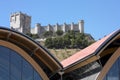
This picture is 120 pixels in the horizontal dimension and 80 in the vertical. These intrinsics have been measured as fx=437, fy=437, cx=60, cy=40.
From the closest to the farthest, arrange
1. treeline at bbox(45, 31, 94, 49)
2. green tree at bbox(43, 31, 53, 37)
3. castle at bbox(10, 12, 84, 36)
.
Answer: treeline at bbox(45, 31, 94, 49), green tree at bbox(43, 31, 53, 37), castle at bbox(10, 12, 84, 36)

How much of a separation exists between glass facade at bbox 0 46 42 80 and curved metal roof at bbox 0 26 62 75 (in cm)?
95

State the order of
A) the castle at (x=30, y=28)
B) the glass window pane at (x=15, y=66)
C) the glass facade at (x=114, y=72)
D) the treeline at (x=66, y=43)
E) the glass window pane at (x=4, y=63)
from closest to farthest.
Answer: the glass window pane at (x=4, y=63) → the glass window pane at (x=15, y=66) → the glass facade at (x=114, y=72) → the treeline at (x=66, y=43) → the castle at (x=30, y=28)

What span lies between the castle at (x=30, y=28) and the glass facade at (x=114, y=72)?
13306 centimetres

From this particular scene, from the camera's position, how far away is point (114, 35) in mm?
31406

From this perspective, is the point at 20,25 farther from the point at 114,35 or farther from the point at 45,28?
the point at 114,35

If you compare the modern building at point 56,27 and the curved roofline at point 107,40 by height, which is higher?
the curved roofline at point 107,40

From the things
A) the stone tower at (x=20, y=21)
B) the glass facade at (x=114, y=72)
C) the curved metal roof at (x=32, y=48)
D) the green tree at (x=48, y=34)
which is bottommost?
the green tree at (x=48, y=34)

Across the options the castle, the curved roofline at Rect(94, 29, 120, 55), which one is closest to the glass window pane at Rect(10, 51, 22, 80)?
the curved roofline at Rect(94, 29, 120, 55)

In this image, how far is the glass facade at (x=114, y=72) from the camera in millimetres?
32125

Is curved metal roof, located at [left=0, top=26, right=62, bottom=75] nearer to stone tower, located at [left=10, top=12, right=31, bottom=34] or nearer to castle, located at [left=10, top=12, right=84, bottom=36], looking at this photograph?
castle, located at [left=10, top=12, right=84, bottom=36]

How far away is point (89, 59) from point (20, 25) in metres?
146

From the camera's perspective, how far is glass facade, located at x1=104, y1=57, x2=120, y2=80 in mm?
32125

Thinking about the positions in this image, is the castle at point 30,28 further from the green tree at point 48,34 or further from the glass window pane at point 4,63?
the glass window pane at point 4,63

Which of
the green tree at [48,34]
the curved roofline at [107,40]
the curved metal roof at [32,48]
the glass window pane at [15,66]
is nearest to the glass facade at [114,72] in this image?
the curved roofline at [107,40]
